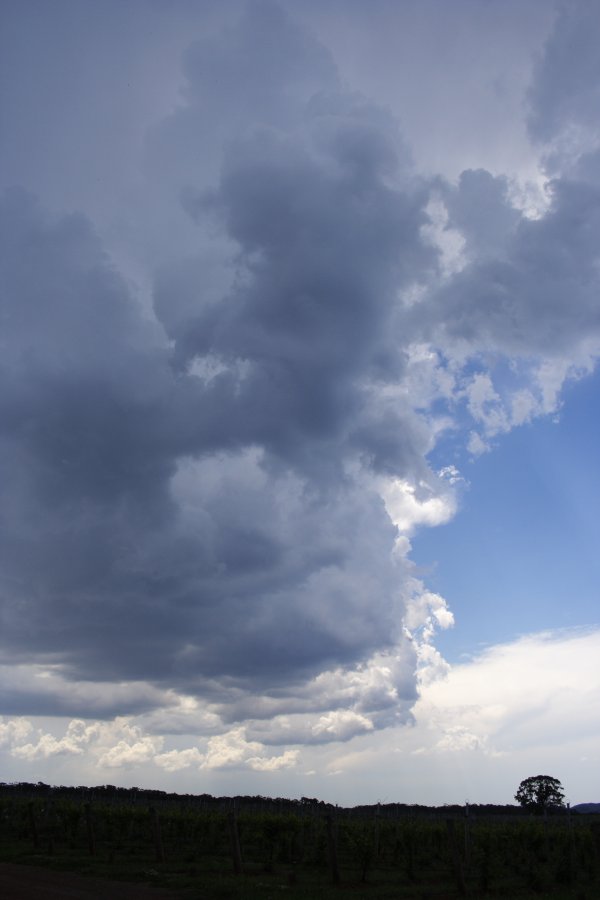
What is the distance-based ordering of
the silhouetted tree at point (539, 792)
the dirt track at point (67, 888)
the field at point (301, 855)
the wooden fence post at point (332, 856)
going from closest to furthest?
the dirt track at point (67, 888), the field at point (301, 855), the wooden fence post at point (332, 856), the silhouetted tree at point (539, 792)

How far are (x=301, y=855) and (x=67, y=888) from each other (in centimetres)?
1808

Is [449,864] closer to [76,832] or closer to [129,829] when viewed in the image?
[129,829]

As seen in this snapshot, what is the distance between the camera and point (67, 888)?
19.5 meters

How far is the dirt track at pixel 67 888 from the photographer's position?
17.9 m

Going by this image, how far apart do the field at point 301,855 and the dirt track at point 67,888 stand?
86 cm

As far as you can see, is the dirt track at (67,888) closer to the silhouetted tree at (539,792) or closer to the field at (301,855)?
the field at (301,855)

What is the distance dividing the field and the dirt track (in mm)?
857

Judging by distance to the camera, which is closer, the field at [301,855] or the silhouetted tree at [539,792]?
the field at [301,855]

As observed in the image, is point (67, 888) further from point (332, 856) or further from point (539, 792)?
point (539, 792)

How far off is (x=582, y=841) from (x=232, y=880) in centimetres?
2141

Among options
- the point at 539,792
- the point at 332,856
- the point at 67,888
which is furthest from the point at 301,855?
the point at 539,792

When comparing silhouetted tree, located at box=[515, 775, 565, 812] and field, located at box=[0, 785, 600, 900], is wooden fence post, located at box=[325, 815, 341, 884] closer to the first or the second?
field, located at box=[0, 785, 600, 900]

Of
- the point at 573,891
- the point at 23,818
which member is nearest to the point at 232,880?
the point at 573,891

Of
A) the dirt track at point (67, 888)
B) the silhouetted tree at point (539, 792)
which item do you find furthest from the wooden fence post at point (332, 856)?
the silhouetted tree at point (539, 792)
